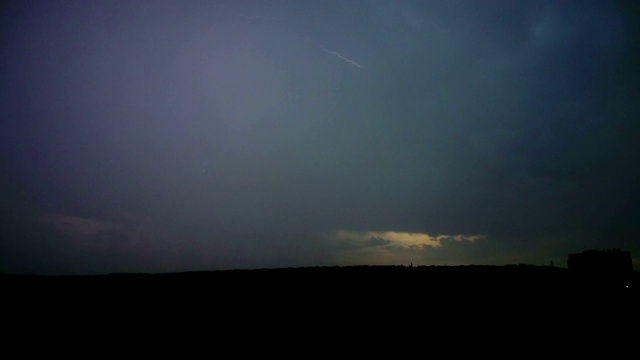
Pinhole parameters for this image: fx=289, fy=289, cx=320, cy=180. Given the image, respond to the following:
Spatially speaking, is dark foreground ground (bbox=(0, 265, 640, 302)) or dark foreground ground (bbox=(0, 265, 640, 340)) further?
dark foreground ground (bbox=(0, 265, 640, 302))

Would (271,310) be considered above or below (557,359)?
above

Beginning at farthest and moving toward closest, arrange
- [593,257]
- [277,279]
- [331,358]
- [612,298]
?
1. [593,257]
2. [612,298]
3. [277,279]
4. [331,358]

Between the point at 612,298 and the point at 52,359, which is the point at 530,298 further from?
the point at 52,359

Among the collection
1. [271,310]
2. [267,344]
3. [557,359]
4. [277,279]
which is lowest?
[557,359]

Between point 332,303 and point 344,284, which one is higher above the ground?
point 344,284

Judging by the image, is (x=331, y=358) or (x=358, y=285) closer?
(x=331, y=358)

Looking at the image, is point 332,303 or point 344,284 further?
point 344,284

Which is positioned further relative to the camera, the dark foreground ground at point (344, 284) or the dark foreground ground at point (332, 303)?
the dark foreground ground at point (344, 284)

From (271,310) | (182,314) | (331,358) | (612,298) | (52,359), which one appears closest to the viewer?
(52,359)

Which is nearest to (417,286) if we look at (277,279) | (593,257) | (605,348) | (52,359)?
(277,279)

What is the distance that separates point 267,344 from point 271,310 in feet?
2.99

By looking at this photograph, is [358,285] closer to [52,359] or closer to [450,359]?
[450,359]

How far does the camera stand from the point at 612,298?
8.66 metres

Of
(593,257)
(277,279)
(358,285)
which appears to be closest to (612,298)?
(358,285)
